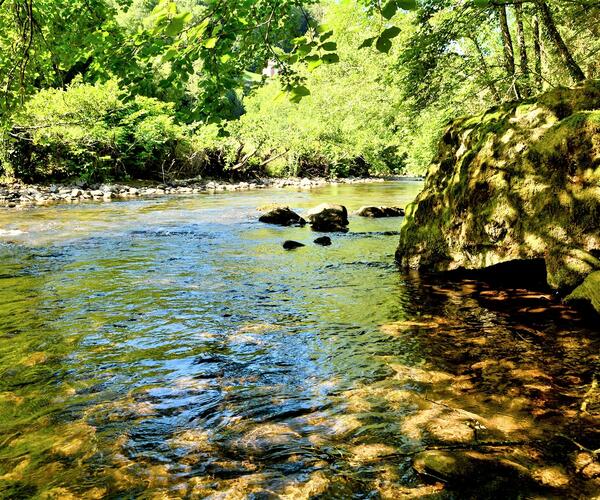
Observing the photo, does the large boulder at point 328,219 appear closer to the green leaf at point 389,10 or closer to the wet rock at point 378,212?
the wet rock at point 378,212

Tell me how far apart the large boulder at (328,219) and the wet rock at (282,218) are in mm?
458

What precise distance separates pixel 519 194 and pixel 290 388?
4635 millimetres

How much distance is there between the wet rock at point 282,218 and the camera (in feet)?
48.5

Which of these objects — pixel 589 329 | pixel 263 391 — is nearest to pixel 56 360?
pixel 263 391

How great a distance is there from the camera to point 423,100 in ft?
43.4

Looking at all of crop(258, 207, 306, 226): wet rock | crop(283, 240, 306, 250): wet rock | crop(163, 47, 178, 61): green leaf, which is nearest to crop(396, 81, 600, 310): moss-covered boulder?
crop(283, 240, 306, 250): wet rock

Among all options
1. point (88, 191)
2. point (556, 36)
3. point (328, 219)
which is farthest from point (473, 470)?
point (88, 191)

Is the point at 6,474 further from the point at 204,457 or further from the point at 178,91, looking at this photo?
the point at 178,91

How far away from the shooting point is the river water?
2.58 metres

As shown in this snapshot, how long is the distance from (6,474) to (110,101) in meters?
29.1

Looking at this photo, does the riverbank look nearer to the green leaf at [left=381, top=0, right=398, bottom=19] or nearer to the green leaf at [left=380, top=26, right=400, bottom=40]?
the green leaf at [left=380, top=26, right=400, bottom=40]

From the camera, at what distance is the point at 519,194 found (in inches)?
258

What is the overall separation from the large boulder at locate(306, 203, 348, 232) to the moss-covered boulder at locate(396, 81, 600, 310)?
496cm

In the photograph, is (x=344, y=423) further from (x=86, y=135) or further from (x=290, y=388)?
(x=86, y=135)
